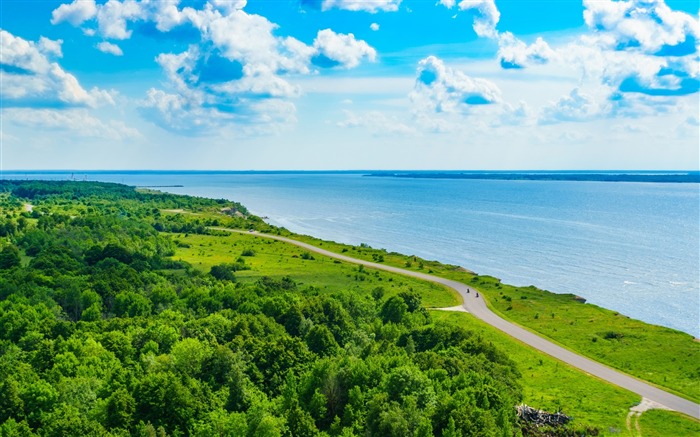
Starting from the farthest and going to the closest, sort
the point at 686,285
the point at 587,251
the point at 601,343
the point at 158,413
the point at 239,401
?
the point at 587,251, the point at 686,285, the point at 601,343, the point at 239,401, the point at 158,413

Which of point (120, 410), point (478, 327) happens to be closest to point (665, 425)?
point (478, 327)

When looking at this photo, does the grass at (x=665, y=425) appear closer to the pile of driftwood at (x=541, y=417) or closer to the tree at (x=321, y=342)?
the pile of driftwood at (x=541, y=417)

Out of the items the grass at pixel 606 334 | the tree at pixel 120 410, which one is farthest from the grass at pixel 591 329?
the tree at pixel 120 410

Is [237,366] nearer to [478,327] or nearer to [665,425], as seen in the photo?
[665,425]

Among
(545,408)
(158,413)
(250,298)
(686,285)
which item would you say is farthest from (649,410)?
(686,285)

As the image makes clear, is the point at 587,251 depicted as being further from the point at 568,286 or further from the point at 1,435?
the point at 1,435

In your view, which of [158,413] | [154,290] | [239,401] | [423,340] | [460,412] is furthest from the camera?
[154,290]
